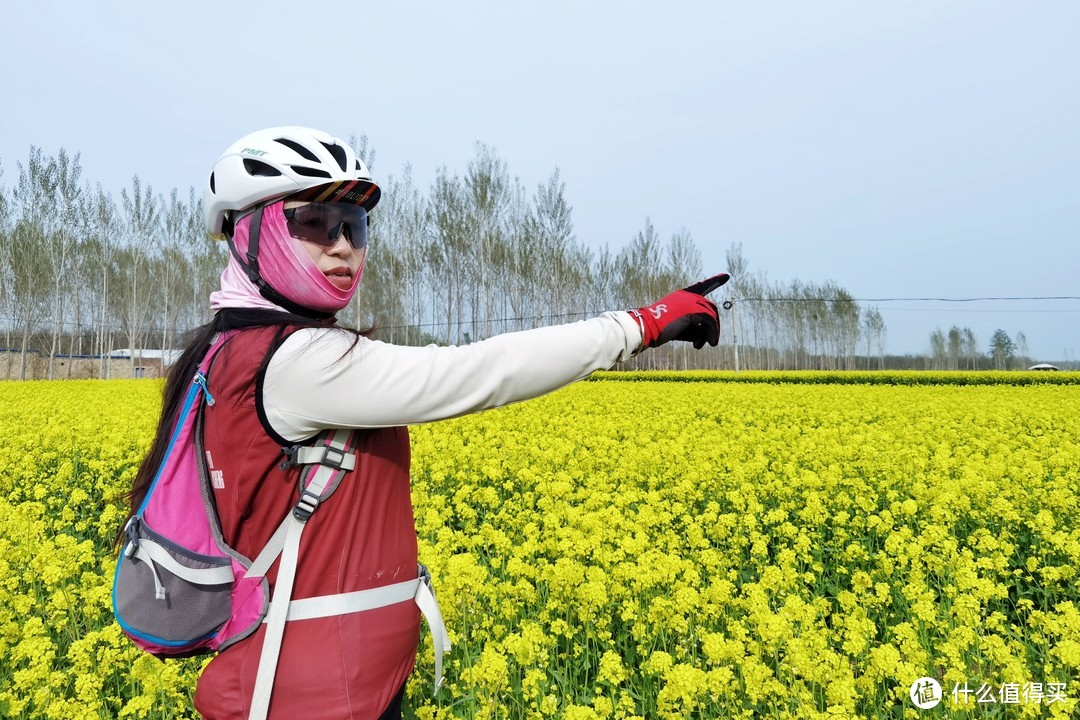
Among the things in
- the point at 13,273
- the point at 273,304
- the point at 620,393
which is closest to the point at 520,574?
the point at 273,304

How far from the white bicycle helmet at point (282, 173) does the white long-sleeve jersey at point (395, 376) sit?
39 cm

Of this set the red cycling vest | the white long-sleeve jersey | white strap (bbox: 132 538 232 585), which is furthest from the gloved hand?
white strap (bbox: 132 538 232 585)

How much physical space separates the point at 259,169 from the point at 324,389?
610mm

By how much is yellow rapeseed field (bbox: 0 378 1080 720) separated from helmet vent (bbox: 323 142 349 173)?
89cm

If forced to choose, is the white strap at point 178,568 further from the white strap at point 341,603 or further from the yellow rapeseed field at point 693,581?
the yellow rapeseed field at point 693,581

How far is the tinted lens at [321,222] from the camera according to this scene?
1367 mm

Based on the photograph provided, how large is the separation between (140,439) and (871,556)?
804 centimetres

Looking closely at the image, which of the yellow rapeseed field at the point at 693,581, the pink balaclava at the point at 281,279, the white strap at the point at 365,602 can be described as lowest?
the yellow rapeseed field at the point at 693,581

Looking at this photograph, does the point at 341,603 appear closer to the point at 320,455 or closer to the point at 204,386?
the point at 320,455

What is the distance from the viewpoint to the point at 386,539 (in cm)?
134

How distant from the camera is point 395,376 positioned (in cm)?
114

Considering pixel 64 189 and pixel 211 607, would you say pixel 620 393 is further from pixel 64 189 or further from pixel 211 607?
pixel 64 189

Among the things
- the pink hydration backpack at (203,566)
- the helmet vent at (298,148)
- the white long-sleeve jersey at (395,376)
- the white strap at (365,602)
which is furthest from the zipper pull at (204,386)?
the helmet vent at (298,148)

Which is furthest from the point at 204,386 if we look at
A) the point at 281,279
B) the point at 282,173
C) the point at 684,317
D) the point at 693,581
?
the point at 693,581
